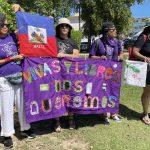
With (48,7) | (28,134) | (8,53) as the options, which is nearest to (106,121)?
(28,134)

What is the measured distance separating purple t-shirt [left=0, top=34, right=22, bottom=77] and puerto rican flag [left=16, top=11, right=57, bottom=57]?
154 mm

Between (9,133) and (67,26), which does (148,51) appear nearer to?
(67,26)

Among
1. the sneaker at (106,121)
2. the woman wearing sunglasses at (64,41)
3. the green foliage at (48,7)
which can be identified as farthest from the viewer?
the green foliage at (48,7)

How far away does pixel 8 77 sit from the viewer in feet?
17.9

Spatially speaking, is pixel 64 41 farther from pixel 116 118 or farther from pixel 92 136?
pixel 116 118

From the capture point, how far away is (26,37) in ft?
18.6

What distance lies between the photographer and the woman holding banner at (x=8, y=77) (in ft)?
17.7

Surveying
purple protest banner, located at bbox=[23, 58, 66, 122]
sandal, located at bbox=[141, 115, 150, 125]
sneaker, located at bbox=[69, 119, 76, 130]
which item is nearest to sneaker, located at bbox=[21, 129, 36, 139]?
purple protest banner, located at bbox=[23, 58, 66, 122]

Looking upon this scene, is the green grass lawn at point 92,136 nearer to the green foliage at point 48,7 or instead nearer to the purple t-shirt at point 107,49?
the purple t-shirt at point 107,49

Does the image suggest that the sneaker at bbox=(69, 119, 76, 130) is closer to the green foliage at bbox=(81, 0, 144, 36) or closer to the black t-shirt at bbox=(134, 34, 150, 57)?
the black t-shirt at bbox=(134, 34, 150, 57)

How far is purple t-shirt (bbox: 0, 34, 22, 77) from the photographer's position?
5.39 metres

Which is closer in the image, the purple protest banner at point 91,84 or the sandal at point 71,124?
the purple protest banner at point 91,84

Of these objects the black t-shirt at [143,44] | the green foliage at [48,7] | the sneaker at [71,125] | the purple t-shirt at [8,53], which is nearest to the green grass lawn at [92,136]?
the sneaker at [71,125]

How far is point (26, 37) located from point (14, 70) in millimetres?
566
